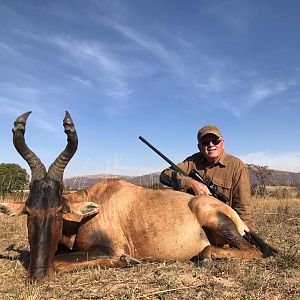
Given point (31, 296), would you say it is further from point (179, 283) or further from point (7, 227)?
point (7, 227)

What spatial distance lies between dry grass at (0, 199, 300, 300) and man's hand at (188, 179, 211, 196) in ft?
4.97

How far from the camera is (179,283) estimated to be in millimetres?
4184

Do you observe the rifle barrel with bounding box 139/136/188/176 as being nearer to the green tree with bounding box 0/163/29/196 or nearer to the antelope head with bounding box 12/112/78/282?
the antelope head with bounding box 12/112/78/282

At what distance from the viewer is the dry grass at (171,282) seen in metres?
3.89

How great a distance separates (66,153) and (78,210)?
75 cm

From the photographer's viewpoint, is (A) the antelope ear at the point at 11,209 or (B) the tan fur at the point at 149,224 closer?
(A) the antelope ear at the point at 11,209

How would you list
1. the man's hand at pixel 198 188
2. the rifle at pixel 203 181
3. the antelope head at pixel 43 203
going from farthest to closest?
the rifle at pixel 203 181 < the man's hand at pixel 198 188 < the antelope head at pixel 43 203

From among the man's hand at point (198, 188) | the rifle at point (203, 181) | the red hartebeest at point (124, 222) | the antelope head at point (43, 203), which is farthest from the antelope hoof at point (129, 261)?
the rifle at point (203, 181)

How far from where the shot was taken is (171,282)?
4.16 m

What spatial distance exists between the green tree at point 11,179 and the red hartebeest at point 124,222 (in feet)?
22.7

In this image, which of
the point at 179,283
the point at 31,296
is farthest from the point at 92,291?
the point at 179,283

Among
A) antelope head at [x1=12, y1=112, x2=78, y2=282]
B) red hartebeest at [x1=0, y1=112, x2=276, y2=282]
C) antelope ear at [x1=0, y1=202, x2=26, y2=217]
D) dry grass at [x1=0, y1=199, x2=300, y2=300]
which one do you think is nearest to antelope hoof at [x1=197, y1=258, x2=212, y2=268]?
dry grass at [x1=0, y1=199, x2=300, y2=300]

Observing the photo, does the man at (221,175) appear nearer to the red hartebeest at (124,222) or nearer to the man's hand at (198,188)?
the man's hand at (198,188)

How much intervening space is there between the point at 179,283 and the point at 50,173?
1998 mm
